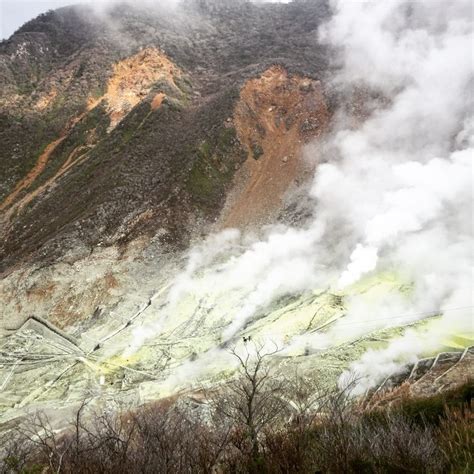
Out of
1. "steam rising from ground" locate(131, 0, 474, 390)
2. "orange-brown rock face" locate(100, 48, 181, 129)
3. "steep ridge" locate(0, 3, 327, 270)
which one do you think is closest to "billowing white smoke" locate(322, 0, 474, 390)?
"steam rising from ground" locate(131, 0, 474, 390)

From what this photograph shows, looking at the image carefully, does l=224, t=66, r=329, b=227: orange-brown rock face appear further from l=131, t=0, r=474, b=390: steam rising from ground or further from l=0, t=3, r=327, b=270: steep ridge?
l=131, t=0, r=474, b=390: steam rising from ground

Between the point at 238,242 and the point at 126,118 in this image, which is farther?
the point at 126,118

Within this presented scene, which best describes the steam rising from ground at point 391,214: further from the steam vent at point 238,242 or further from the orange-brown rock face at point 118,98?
the orange-brown rock face at point 118,98

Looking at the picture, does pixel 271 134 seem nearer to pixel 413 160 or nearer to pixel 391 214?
pixel 413 160

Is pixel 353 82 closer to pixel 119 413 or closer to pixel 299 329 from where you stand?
pixel 299 329

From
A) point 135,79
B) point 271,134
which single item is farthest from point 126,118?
point 271,134

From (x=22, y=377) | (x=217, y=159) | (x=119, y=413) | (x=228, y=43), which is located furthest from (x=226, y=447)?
(x=228, y=43)

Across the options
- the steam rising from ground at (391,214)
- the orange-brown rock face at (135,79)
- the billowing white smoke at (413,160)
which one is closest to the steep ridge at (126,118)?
the orange-brown rock face at (135,79)
